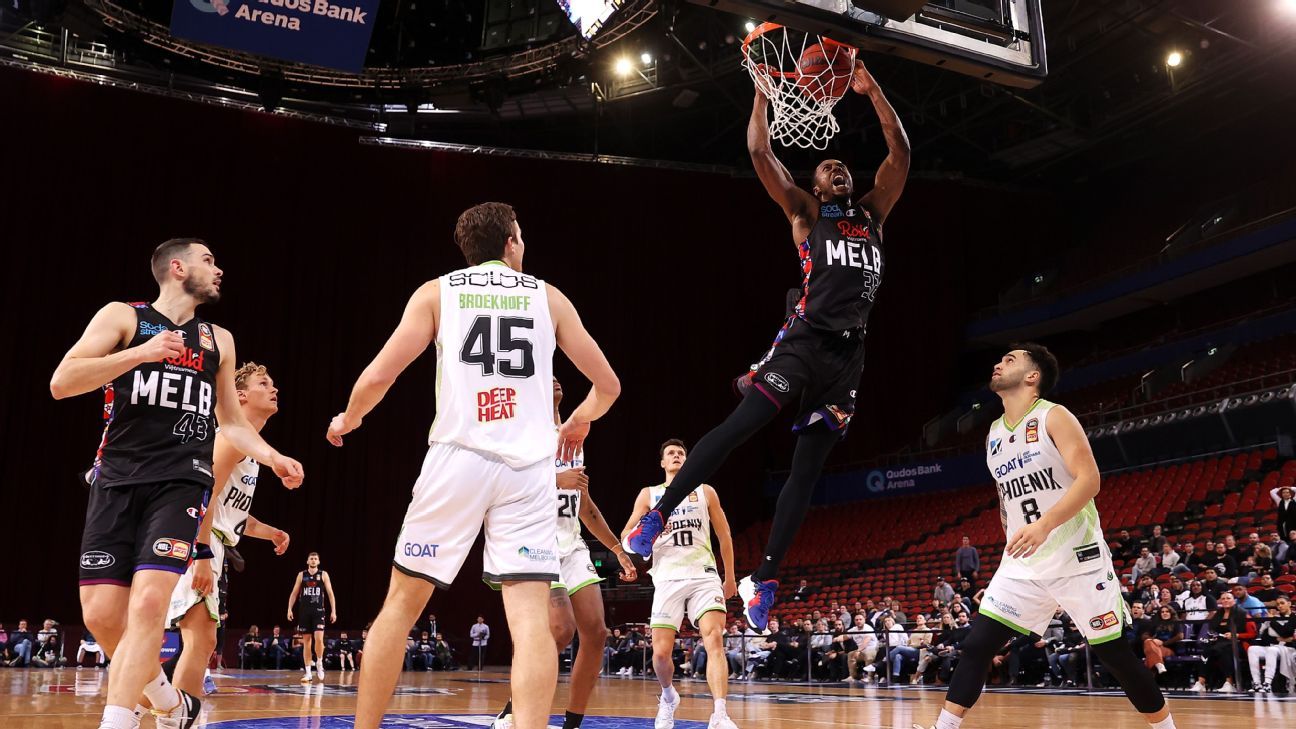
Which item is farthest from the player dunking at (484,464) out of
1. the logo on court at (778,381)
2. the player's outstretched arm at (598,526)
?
the player's outstretched arm at (598,526)

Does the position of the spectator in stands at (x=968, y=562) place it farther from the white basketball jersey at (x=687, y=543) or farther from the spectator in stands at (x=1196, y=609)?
the white basketball jersey at (x=687, y=543)

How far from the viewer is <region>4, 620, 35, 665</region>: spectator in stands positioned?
19.3 metres

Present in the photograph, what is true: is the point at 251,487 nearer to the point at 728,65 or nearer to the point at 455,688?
the point at 455,688

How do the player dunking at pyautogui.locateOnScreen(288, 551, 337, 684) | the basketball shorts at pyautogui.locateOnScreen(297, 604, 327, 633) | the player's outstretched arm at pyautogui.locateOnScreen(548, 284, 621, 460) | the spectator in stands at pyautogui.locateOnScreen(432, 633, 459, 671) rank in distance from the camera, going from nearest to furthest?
the player's outstretched arm at pyautogui.locateOnScreen(548, 284, 621, 460), the player dunking at pyautogui.locateOnScreen(288, 551, 337, 684), the basketball shorts at pyautogui.locateOnScreen(297, 604, 327, 633), the spectator in stands at pyautogui.locateOnScreen(432, 633, 459, 671)

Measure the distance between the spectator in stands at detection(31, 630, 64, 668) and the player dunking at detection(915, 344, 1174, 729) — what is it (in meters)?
19.4

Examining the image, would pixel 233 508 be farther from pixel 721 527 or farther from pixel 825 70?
pixel 825 70

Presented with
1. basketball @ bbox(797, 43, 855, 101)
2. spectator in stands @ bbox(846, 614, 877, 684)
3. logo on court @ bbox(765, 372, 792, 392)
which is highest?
basketball @ bbox(797, 43, 855, 101)

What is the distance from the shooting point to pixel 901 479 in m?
25.2

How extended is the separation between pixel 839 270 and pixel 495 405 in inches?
90.5

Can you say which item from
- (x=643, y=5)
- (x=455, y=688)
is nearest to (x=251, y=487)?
(x=455, y=688)

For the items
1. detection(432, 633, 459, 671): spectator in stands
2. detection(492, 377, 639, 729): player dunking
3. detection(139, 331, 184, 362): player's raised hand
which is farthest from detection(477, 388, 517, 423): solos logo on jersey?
detection(432, 633, 459, 671): spectator in stands

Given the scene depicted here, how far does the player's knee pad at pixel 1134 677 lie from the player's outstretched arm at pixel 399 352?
3653 mm

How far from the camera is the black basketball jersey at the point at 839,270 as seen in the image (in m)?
5.32

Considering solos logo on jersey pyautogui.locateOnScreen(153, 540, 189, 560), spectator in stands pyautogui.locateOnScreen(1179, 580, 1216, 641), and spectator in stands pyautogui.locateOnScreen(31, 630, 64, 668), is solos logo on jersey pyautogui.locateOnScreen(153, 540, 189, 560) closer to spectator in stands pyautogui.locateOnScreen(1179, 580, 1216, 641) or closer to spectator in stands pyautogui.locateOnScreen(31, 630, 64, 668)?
spectator in stands pyautogui.locateOnScreen(1179, 580, 1216, 641)
